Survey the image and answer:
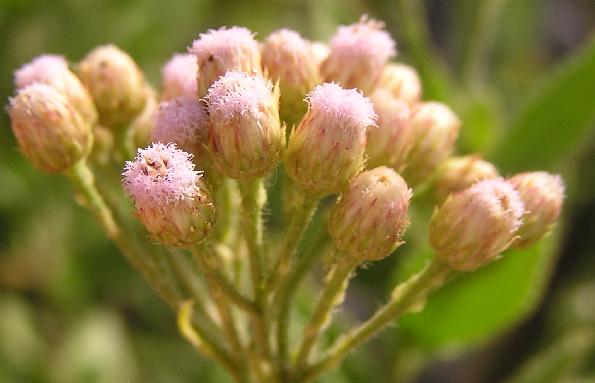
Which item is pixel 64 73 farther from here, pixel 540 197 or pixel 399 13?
pixel 399 13

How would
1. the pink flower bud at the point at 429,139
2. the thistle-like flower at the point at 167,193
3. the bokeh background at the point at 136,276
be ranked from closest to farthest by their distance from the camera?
the thistle-like flower at the point at 167,193 < the pink flower bud at the point at 429,139 < the bokeh background at the point at 136,276

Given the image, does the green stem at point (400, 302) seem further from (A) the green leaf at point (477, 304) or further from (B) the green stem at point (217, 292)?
(A) the green leaf at point (477, 304)

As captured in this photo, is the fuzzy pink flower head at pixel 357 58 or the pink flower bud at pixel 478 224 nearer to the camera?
the pink flower bud at pixel 478 224

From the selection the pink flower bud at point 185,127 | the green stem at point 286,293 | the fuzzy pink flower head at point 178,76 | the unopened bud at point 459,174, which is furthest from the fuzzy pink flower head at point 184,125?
the unopened bud at point 459,174

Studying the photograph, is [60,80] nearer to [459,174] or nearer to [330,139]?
[330,139]

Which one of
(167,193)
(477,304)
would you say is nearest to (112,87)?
(167,193)

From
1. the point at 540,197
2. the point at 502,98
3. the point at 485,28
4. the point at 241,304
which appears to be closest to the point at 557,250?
the point at 502,98
